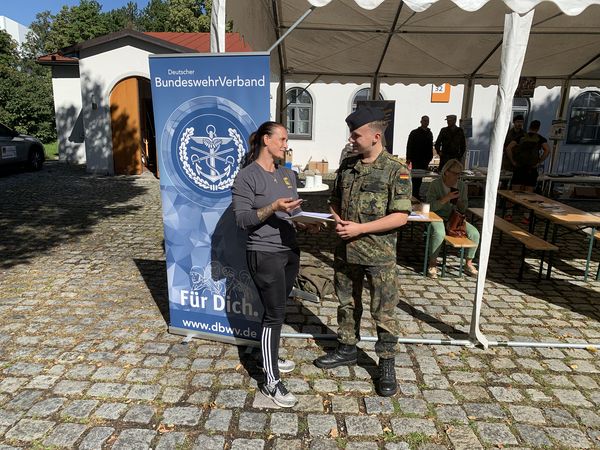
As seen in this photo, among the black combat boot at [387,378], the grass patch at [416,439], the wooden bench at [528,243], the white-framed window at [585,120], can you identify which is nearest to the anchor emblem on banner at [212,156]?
the black combat boot at [387,378]

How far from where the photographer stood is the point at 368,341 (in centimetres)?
402

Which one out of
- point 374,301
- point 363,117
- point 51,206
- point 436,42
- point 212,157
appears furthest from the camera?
point 51,206

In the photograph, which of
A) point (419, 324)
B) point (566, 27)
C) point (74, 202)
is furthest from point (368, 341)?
point (74, 202)

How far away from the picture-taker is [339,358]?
Result: 3.60 metres

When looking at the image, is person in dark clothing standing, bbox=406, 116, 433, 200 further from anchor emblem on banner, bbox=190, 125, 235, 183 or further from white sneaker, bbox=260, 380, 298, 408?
white sneaker, bbox=260, 380, 298, 408

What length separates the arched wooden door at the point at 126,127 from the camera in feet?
46.1

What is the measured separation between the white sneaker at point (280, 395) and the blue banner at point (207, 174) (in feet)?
2.21

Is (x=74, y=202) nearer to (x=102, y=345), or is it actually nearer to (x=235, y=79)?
(x=102, y=345)

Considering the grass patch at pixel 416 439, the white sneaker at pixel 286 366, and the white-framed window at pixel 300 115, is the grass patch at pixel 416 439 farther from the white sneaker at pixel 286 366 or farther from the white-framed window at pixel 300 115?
the white-framed window at pixel 300 115

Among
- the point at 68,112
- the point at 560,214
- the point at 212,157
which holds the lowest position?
the point at 560,214

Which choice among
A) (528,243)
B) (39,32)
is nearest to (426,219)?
(528,243)

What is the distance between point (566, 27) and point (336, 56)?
382 centimetres

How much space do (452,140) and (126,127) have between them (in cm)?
992

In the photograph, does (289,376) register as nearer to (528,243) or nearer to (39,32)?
(528,243)
